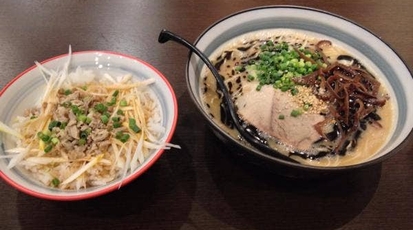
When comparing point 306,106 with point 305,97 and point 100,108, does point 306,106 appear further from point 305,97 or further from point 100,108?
point 100,108

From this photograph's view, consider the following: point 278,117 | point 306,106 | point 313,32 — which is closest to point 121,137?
point 278,117

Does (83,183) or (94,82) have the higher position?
(94,82)

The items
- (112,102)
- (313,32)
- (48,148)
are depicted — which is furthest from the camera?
(313,32)

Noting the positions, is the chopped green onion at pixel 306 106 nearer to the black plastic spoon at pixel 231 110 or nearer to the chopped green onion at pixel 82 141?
the black plastic spoon at pixel 231 110

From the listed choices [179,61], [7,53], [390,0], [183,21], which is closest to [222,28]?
[179,61]

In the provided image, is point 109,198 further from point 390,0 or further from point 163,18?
point 390,0

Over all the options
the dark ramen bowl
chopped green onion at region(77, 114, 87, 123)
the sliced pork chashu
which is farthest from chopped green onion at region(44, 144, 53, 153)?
the sliced pork chashu
